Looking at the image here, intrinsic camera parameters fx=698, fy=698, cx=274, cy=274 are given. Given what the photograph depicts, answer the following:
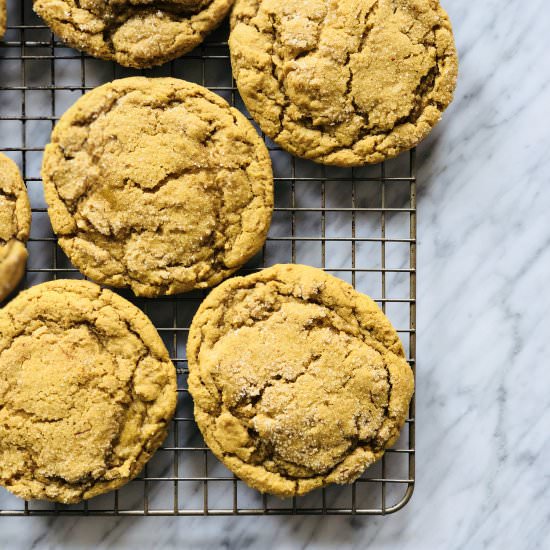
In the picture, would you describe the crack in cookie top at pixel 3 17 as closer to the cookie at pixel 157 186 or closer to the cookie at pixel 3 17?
the cookie at pixel 3 17

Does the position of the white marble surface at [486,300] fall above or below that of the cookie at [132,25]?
below

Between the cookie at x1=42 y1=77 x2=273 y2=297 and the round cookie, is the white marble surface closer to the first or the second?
the cookie at x1=42 y1=77 x2=273 y2=297

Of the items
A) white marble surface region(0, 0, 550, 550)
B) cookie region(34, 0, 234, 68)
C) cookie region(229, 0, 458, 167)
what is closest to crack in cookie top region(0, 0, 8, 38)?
cookie region(34, 0, 234, 68)

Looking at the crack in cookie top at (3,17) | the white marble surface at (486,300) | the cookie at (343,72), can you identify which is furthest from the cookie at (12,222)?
the white marble surface at (486,300)

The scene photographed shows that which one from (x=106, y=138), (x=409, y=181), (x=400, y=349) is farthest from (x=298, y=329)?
(x=106, y=138)

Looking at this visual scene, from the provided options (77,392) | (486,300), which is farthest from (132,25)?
(486,300)

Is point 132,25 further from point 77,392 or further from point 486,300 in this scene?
point 486,300
